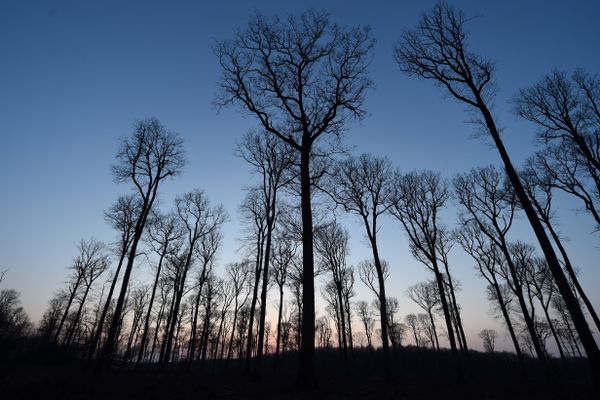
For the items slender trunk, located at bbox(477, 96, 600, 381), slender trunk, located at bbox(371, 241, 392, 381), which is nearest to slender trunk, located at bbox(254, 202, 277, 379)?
slender trunk, located at bbox(371, 241, 392, 381)

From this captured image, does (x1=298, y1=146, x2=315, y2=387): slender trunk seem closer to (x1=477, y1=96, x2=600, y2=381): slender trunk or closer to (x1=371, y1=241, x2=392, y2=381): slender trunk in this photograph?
(x1=477, y1=96, x2=600, y2=381): slender trunk

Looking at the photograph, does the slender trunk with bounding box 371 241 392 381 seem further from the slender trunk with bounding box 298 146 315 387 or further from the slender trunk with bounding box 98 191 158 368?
the slender trunk with bounding box 98 191 158 368

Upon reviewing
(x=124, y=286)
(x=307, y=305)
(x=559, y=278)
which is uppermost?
(x=124, y=286)

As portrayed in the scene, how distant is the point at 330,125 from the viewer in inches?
480

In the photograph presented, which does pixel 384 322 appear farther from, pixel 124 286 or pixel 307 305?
pixel 124 286

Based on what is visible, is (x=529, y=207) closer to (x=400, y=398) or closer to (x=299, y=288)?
(x=400, y=398)

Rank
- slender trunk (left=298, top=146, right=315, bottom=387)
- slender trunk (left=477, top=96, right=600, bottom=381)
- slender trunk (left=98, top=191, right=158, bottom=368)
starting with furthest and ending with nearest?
1. slender trunk (left=98, top=191, right=158, bottom=368)
2. slender trunk (left=298, top=146, right=315, bottom=387)
3. slender trunk (left=477, top=96, right=600, bottom=381)

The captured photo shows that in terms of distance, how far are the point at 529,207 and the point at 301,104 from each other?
899 cm

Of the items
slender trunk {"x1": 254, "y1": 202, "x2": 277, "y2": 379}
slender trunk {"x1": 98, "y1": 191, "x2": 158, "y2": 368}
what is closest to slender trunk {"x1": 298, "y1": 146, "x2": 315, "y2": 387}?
slender trunk {"x1": 254, "y1": 202, "x2": 277, "y2": 379}

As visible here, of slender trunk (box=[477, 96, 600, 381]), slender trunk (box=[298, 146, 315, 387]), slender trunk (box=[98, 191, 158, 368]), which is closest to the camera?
slender trunk (box=[477, 96, 600, 381])

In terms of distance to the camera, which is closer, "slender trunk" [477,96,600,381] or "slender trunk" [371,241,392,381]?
"slender trunk" [477,96,600,381]

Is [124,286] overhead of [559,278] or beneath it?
overhead

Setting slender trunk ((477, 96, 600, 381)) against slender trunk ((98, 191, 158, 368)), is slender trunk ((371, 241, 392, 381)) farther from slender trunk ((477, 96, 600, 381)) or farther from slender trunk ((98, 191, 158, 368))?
slender trunk ((98, 191, 158, 368))

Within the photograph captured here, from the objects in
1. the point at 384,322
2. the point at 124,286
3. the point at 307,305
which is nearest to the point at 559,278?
the point at 307,305
